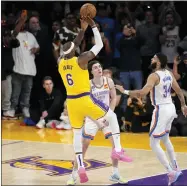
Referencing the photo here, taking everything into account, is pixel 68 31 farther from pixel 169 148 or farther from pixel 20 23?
pixel 169 148

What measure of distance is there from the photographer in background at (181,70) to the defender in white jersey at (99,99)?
370 centimetres

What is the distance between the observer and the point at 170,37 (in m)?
15.6

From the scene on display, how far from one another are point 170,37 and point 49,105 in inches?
127

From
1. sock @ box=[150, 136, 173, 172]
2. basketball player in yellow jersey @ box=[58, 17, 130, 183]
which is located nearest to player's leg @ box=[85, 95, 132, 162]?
basketball player in yellow jersey @ box=[58, 17, 130, 183]

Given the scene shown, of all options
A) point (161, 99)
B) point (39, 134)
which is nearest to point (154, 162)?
point (161, 99)

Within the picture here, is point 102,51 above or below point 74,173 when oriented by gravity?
above

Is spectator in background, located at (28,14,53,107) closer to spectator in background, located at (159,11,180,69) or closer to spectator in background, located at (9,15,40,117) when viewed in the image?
spectator in background, located at (9,15,40,117)

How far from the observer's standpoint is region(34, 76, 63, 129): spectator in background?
15375 mm

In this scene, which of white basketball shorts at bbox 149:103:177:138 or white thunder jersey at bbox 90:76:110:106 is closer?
white basketball shorts at bbox 149:103:177:138

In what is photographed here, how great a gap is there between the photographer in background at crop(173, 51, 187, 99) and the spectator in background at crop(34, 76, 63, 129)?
277 centimetres

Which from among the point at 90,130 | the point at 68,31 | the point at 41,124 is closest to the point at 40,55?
the point at 68,31

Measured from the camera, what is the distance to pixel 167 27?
611 inches

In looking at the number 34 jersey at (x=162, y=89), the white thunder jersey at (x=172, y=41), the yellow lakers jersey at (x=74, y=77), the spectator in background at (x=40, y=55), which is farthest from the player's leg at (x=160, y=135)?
the spectator in background at (x=40, y=55)

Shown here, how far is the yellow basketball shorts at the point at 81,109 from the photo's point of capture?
32.1 ft
